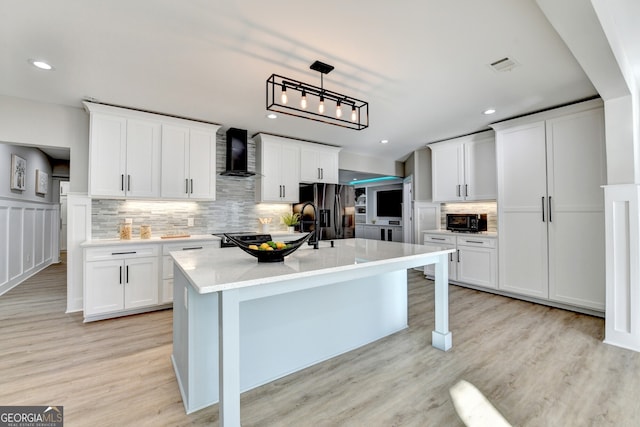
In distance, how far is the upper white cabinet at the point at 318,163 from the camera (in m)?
4.90

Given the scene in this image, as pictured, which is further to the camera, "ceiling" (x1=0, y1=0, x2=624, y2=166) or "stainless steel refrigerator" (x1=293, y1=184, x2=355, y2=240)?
"stainless steel refrigerator" (x1=293, y1=184, x2=355, y2=240)

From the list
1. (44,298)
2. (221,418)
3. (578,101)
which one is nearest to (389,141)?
(578,101)

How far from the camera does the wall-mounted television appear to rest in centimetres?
794

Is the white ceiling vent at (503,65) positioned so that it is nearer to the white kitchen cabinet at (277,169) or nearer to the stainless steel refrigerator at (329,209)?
the stainless steel refrigerator at (329,209)

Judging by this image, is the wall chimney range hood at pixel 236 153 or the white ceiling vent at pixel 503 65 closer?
the white ceiling vent at pixel 503 65

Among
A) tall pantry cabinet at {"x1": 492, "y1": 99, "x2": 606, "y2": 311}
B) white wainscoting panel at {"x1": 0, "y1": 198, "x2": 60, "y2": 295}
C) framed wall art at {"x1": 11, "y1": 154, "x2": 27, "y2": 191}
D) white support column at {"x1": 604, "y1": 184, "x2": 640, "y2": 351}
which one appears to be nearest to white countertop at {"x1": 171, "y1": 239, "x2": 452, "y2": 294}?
white support column at {"x1": 604, "y1": 184, "x2": 640, "y2": 351}

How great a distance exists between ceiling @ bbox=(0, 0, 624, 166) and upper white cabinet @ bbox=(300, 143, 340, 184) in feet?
4.77

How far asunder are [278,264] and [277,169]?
300 centimetres

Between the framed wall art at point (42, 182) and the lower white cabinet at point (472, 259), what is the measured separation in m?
7.40

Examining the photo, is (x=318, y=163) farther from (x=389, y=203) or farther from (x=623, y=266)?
(x=623, y=266)

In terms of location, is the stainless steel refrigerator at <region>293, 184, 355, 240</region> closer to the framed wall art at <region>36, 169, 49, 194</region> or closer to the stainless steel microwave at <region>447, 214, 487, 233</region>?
the stainless steel microwave at <region>447, 214, 487, 233</region>

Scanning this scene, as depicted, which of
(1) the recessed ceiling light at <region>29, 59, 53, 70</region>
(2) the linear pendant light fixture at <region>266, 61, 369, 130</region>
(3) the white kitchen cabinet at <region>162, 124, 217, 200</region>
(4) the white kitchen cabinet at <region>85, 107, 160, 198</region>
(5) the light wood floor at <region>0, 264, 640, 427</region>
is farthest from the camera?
(3) the white kitchen cabinet at <region>162, 124, 217, 200</region>

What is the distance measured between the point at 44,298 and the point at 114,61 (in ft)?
11.8

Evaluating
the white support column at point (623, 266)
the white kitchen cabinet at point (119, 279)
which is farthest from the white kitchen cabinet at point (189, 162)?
the white support column at point (623, 266)
